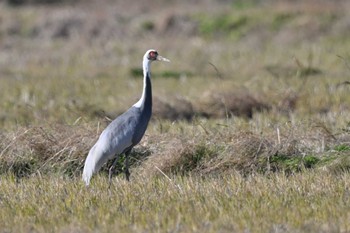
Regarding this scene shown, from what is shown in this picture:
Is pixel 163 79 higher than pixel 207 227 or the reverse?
the reverse

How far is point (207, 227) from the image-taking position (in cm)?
651

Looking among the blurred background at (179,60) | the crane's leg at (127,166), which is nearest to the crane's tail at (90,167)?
the crane's leg at (127,166)

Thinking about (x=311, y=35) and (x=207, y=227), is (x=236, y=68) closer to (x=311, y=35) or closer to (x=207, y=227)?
(x=311, y=35)

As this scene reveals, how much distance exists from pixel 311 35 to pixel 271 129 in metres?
13.8

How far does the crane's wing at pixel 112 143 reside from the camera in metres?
8.73

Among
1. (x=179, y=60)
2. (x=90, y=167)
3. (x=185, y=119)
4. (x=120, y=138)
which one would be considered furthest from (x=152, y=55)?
(x=179, y=60)

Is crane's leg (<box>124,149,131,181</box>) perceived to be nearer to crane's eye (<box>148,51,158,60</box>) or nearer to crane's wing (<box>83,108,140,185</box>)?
crane's wing (<box>83,108,140,185</box>)

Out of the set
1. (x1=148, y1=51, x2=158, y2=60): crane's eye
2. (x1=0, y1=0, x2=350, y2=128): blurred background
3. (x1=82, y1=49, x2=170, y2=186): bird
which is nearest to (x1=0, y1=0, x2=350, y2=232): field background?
(x1=0, y1=0, x2=350, y2=128): blurred background

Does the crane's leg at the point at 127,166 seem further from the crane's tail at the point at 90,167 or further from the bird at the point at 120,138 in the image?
the crane's tail at the point at 90,167

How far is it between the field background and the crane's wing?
0.17 metres

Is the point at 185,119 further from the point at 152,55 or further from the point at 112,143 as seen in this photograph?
the point at 112,143

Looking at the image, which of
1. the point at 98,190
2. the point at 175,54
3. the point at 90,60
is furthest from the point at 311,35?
the point at 98,190

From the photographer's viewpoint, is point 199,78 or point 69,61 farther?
point 69,61

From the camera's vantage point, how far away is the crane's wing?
873cm
